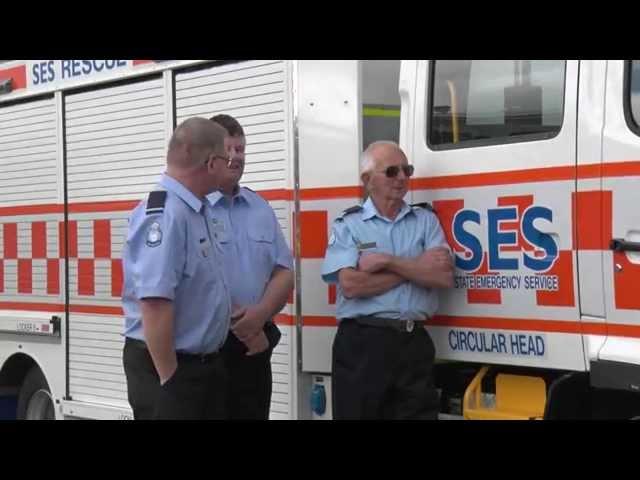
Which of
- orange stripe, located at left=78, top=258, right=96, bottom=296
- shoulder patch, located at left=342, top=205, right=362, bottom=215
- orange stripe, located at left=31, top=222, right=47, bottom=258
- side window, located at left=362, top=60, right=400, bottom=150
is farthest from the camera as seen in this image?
orange stripe, located at left=31, top=222, right=47, bottom=258

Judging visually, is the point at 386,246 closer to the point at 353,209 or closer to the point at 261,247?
the point at 353,209

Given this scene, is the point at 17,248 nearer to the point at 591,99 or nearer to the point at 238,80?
the point at 238,80

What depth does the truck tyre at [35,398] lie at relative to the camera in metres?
6.50

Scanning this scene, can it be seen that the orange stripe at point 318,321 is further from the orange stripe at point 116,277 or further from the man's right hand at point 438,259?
the orange stripe at point 116,277

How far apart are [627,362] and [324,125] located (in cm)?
170

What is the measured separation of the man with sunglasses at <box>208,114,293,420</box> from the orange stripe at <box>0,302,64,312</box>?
2.02m

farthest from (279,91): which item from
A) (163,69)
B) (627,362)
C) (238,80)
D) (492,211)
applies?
(627,362)

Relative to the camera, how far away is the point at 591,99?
3.84 m

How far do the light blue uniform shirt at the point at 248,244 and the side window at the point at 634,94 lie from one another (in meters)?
1.57

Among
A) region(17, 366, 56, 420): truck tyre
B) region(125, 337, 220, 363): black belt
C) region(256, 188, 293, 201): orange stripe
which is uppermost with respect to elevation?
region(256, 188, 293, 201): orange stripe

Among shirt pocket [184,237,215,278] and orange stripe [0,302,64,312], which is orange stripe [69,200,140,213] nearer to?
orange stripe [0,302,64,312]

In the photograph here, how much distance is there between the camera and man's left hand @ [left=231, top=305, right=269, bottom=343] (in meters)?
4.25

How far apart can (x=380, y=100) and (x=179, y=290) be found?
147cm

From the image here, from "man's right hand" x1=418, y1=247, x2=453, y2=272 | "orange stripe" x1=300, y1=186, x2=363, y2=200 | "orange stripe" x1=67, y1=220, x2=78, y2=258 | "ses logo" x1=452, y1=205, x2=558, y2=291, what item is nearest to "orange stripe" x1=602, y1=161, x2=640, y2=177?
"ses logo" x1=452, y1=205, x2=558, y2=291
